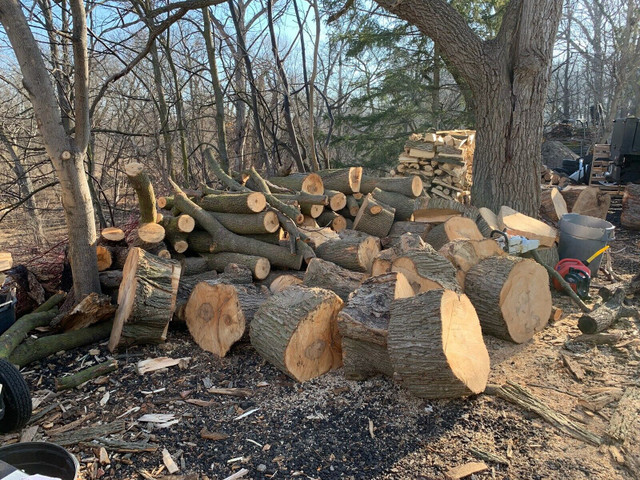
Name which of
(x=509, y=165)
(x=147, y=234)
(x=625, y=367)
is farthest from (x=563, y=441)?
(x=509, y=165)

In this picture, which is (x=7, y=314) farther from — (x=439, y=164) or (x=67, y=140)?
(x=439, y=164)

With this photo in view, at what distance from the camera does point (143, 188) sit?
4.23 m

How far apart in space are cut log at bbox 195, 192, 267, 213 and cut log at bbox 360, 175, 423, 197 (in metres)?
1.94

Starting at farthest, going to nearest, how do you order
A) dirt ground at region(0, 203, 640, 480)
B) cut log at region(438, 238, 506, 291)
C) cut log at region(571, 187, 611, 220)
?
cut log at region(571, 187, 611, 220), cut log at region(438, 238, 506, 291), dirt ground at region(0, 203, 640, 480)

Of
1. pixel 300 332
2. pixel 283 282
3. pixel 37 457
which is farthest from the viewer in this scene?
pixel 283 282

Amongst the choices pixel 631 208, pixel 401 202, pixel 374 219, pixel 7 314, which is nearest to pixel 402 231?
pixel 374 219

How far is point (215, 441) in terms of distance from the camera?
2520 millimetres

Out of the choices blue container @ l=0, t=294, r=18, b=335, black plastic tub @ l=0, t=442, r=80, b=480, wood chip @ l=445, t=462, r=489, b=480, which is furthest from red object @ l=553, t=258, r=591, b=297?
blue container @ l=0, t=294, r=18, b=335

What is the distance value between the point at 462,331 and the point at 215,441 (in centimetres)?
164

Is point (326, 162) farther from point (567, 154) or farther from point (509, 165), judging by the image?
point (567, 154)

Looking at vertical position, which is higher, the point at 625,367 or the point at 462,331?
the point at 462,331

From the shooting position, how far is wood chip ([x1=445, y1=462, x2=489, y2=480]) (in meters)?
2.18

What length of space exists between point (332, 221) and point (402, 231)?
3.07 feet

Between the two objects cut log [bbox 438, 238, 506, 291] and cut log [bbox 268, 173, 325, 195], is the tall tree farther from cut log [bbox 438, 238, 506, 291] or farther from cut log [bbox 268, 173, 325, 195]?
cut log [bbox 268, 173, 325, 195]
